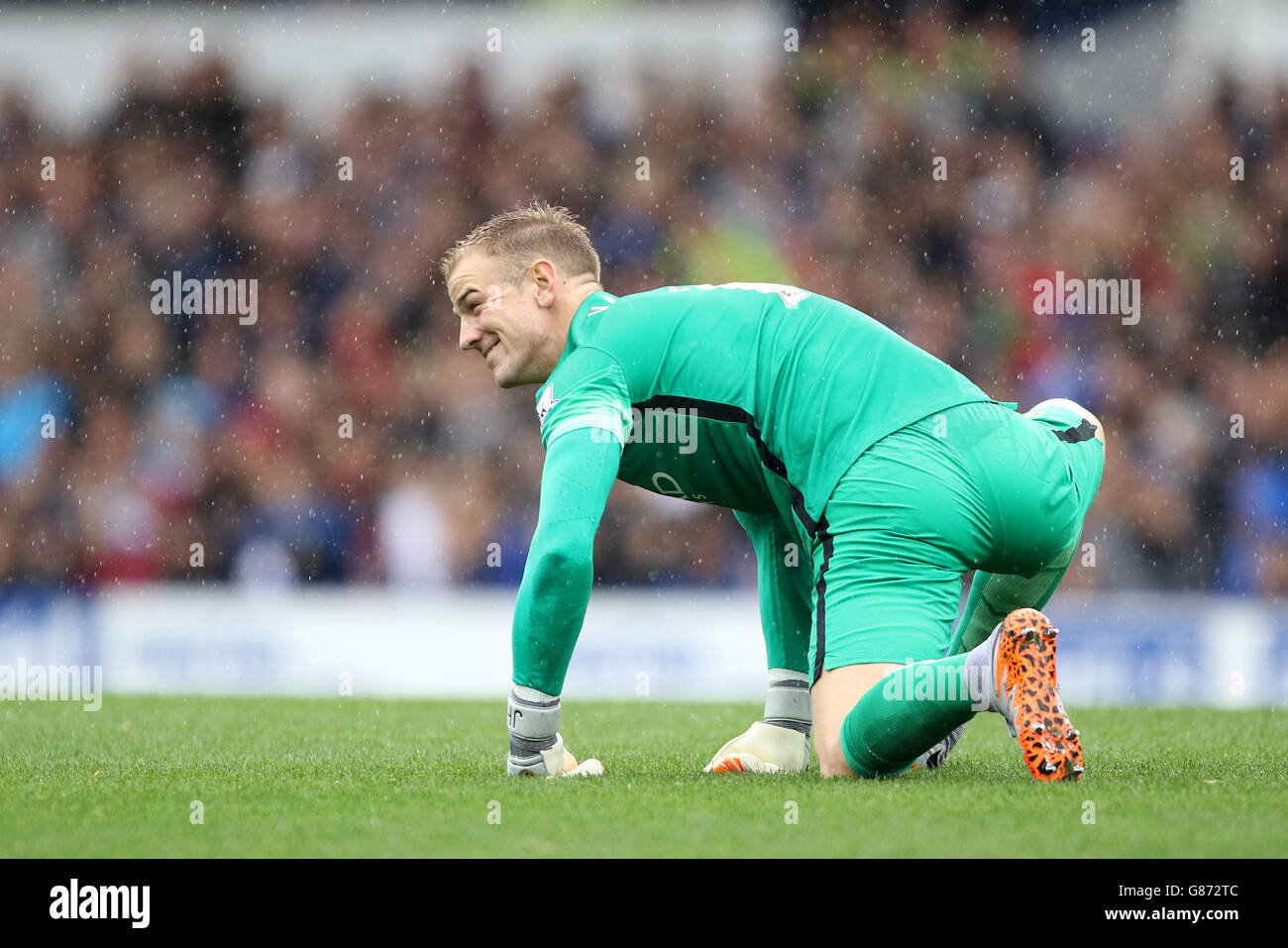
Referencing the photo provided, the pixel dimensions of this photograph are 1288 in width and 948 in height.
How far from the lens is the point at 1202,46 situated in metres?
12.8

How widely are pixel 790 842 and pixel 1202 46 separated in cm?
1150

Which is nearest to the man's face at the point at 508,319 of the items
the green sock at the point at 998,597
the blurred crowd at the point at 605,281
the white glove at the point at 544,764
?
the white glove at the point at 544,764

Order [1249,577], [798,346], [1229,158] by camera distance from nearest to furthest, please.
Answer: [798,346] → [1249,577] → [1229,158]

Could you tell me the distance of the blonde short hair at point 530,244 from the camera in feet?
14.8

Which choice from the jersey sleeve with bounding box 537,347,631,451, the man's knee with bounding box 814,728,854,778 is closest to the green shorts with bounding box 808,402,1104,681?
the man's knee with bounding box 814,728,854,778

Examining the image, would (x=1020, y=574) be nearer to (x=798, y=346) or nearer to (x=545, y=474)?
(x=798, y=346)

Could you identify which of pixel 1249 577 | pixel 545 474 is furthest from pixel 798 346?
pixel 1249 577

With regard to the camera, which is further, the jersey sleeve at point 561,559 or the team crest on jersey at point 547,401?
the team crest on jersey at point 547,401

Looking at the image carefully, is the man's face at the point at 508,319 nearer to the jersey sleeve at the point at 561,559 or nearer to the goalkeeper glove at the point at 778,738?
the jersey sleeve at the point at 561,559

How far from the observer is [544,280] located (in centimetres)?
448

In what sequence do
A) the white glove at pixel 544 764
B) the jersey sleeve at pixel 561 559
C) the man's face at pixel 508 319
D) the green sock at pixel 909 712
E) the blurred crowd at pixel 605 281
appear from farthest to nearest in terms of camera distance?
the blurred crowd at pixel 605 281 < the man's face at pixel 508 319 < the white glove at pixel 544 764 < the jersey sleeve at pixel 561 559 < the green sock at pixel 909 712

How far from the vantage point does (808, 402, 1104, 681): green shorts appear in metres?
4.10

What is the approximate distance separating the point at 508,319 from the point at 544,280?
6.1 inches

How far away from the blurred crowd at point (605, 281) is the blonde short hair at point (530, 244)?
5.91 meters
